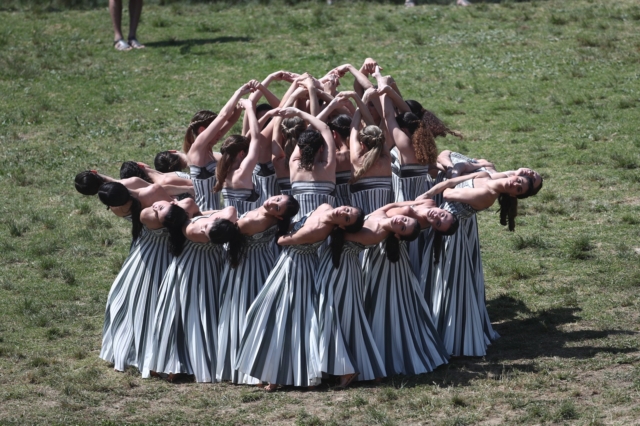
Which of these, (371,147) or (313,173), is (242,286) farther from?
(371,147)

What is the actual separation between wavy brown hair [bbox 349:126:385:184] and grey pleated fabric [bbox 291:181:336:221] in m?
0.34

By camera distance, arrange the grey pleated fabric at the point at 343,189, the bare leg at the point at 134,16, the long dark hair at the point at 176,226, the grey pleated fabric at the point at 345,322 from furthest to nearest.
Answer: the bare leg at the point at 134,16 < the grey pleated fabric at the point at 343,189 < the long dark hair at the point at 176,226 < the grey pleated fabric at the point at 345,322

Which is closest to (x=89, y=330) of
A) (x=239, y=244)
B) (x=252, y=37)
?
(x=239, y=244)

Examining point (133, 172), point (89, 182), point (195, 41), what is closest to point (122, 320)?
point (89, 182)

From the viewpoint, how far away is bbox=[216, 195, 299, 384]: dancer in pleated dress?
8102 millimetres

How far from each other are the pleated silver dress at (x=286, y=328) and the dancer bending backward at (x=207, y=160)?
1618 mm

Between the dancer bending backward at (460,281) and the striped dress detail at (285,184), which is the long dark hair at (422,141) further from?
the striped dress detail at (285,184)

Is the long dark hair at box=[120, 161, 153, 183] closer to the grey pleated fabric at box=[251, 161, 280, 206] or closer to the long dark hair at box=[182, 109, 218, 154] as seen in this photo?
the long dark hair at box=[182, 109, 218, 154]

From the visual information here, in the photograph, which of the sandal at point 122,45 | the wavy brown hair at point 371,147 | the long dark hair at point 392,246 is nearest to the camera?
the long dark hair at point 392,246

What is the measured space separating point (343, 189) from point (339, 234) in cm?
135

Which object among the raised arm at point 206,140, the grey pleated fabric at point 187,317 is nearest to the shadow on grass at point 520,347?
the grey pleated fabric at point 187,317

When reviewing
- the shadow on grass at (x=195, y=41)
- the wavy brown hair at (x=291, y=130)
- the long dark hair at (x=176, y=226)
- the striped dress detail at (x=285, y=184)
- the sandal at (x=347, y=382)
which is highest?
the shadow on grass at (x=195, y=41)

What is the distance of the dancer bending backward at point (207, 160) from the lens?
927 cm

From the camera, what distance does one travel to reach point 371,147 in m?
8.75
